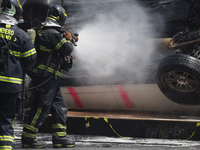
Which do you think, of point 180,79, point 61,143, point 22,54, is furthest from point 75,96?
point 22,54

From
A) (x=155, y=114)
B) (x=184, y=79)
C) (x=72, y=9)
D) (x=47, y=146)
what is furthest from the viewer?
(x=72, y=9)

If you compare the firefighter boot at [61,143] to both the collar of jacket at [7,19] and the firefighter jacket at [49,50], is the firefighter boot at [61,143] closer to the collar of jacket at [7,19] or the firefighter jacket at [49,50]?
the firefighter jacket at [49,50]

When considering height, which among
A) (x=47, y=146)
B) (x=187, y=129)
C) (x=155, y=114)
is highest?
(x=155, y=114)

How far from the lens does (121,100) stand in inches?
161

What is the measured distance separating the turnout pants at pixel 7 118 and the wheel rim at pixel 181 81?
2.12 meters

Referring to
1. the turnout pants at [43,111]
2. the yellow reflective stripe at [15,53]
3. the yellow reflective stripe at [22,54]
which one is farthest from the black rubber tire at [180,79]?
the yellow reflective stripe at [15,53]

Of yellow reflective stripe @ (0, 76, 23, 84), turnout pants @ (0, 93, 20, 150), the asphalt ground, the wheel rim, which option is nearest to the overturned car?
the wheel rim

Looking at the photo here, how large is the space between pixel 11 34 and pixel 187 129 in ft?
8.06

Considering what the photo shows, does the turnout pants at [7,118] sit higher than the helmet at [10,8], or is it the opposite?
the helmet at [10,8]

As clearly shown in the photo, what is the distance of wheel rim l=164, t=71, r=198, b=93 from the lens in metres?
3.48

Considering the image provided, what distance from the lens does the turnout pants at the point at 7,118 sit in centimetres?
236

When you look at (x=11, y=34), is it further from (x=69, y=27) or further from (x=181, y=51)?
(x=181, y=51)

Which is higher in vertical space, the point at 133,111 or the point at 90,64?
the point at 90,64

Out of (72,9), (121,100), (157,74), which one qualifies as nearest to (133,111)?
(121,100)
